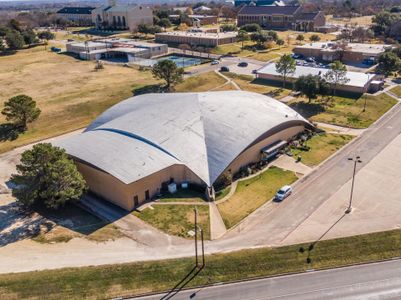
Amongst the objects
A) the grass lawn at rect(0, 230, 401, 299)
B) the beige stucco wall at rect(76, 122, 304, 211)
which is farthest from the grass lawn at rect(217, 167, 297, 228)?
the grass lawn at rect(0, 230, 401, 299)

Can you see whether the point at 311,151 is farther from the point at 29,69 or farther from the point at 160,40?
the point at 160,40

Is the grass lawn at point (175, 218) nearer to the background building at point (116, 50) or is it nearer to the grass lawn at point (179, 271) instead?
the grass lawn at point (179, 271)

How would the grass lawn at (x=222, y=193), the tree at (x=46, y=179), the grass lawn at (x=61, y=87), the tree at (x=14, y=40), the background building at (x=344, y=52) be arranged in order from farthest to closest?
the tree at (x=14, y=40)
the background building at (x=344, y=52)
the grass lawn at (x=61, y=87)
the grass lawn at (x=222, y=193)
the tree at (x=46, y=179)

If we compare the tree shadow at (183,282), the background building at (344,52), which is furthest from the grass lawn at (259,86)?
the tree shadow at (183,282)

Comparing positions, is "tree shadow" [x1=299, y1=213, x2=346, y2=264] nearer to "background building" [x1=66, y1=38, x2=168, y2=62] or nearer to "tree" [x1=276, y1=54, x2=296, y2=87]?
"tree" [x1=276, y1=54, x2=296, y2=87]

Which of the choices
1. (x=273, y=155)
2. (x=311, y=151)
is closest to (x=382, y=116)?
(x=311, y=151)

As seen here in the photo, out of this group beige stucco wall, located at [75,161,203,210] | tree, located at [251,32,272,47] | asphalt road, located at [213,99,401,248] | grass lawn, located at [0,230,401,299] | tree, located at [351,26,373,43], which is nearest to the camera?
grass lawn, located at [0,230,401,299]
